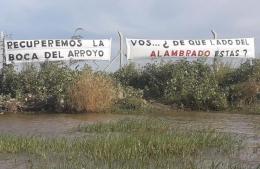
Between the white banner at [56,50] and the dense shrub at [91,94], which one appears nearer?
the dense shrub at [91,94]

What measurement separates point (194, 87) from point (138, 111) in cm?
276

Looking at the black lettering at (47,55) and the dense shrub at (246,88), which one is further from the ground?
the black lettering at (47,55)

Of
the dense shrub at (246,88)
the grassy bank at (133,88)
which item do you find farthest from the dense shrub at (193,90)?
the dense shrub at (246,88)

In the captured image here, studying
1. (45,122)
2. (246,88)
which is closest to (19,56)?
(45,122)

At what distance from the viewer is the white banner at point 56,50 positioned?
2397 centimetres

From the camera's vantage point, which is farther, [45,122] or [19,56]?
[19,56]

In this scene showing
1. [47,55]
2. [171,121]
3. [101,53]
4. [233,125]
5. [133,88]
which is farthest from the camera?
[101,53]

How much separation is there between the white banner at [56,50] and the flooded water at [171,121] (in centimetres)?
466

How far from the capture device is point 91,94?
20.2m

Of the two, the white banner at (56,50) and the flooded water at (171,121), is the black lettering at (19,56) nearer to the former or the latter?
the white banner at (56,50)

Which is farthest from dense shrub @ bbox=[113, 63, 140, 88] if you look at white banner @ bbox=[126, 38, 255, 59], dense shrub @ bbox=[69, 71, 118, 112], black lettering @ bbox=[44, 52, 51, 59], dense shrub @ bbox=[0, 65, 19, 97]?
dense shrub @ bbox=[0, 65, 19, 97]

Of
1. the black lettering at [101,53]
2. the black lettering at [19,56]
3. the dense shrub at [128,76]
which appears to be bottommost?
the dense shrub at [128,76]

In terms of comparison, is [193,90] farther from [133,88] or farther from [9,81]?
[9,81]

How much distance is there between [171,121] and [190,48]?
29.0 feet
